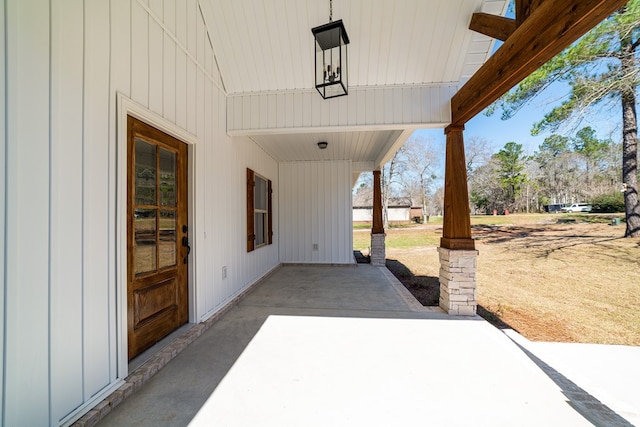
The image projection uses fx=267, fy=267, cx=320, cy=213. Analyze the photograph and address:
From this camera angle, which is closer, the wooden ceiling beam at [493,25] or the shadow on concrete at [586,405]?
the shadow on concrete at [586,405]

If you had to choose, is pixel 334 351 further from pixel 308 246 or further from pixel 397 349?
pixel 308 246

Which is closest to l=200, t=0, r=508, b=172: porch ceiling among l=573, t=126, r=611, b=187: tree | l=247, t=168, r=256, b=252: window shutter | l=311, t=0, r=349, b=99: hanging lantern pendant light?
l=311, t=0, r=349, b=99: hanging lantern pendant light

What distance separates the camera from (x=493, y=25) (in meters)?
2.48

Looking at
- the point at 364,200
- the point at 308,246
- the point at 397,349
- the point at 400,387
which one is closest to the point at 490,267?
the point at 308,246

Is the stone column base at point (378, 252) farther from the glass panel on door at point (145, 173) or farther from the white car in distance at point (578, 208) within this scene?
the white car in distance at point (578, 208)

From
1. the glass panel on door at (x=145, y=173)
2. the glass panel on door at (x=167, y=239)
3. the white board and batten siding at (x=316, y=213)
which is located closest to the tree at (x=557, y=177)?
the white board and batten siding at (x=316, y=213)

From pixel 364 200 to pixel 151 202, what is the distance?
94.4 ft

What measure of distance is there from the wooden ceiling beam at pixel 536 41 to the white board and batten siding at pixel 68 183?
2.96m

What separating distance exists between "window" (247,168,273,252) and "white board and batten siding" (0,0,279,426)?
230 centimetres

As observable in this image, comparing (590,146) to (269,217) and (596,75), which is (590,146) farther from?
(269,217)

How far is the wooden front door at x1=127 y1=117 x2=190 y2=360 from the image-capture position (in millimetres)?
2125

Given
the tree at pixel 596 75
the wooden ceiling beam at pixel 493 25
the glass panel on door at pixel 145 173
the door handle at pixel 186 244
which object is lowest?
the door handle at pixel 186 244

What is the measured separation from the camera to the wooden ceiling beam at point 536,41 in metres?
1.59

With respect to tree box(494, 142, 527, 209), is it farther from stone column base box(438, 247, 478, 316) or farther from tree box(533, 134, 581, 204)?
stone column base box(438, 247, 478, 316)
